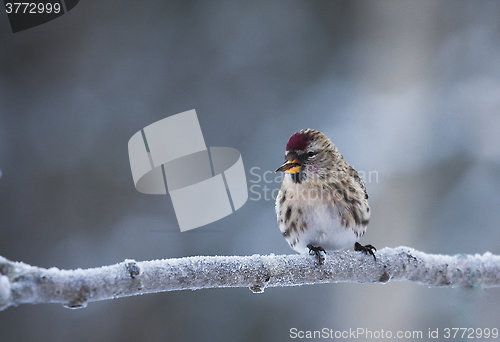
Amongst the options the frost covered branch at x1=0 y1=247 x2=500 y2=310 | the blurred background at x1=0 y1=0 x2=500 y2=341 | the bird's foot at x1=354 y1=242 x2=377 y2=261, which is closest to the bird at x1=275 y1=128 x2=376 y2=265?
the bird's foot at x1=354 y1=242 x2=377 y2=261

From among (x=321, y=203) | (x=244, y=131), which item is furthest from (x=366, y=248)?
(x=244, y=131)

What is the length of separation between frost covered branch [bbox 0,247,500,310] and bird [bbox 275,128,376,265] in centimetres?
19

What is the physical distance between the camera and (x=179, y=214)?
2.26 meters

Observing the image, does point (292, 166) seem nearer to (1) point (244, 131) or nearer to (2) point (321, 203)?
(2) point (321, 203)

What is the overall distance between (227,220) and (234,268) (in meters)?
1.53

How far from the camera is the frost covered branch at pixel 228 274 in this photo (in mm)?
556

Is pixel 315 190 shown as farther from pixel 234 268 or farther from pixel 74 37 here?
pixel 74 37

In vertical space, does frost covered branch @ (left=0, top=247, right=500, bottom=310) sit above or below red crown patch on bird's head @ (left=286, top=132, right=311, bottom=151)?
below

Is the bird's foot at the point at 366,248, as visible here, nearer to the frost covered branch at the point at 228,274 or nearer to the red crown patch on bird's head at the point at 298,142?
the frost covered branch at the point at 228,274

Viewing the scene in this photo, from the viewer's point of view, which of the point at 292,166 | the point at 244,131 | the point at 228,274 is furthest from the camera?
the point at 244,131

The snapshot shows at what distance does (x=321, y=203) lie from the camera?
4.02 feet

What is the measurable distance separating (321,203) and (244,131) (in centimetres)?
126

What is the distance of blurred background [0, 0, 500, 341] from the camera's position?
2088 millimetres

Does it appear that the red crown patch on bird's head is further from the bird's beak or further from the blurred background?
the blurred background
